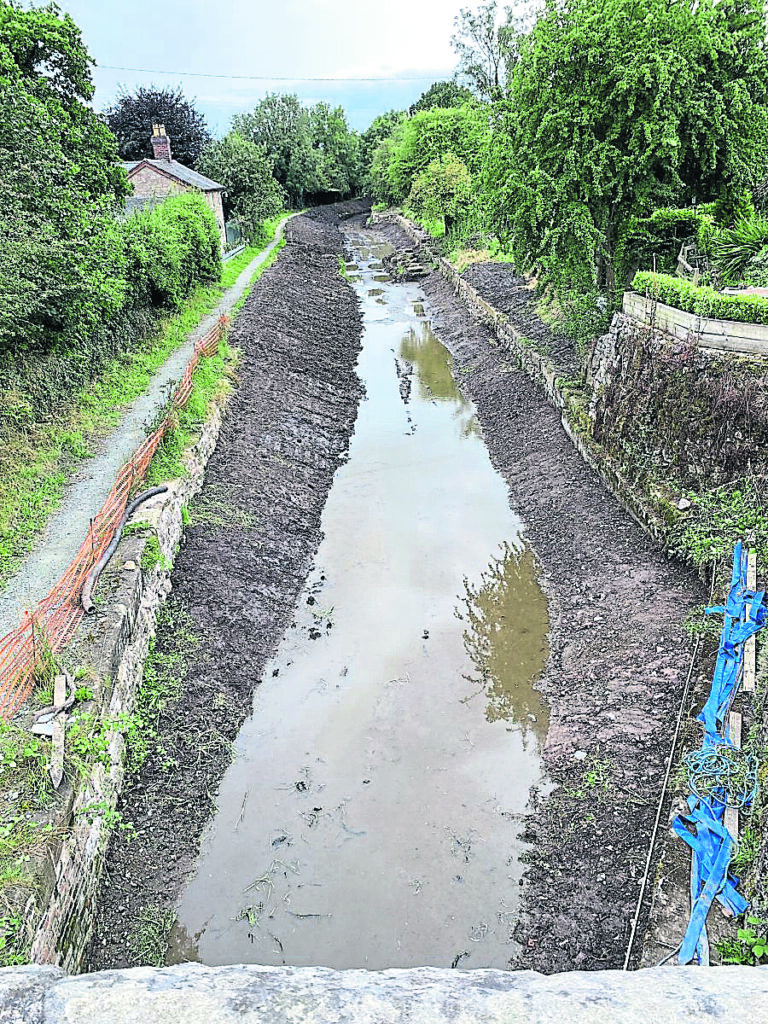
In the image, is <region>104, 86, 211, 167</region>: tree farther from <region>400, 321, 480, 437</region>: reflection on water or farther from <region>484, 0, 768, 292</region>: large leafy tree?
<region>484, 0, 768, 292</region>: large leafy tree

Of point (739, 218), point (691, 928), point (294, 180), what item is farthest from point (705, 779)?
point (294, 180)

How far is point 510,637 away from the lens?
491 inches

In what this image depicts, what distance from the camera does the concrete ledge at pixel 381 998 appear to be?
294cm

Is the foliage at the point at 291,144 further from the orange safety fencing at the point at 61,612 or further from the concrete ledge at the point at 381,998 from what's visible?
the concrete ledge at the point at 381,998

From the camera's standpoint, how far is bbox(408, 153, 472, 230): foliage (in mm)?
41094

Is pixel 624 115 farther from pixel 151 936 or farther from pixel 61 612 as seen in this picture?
pixel 151 936

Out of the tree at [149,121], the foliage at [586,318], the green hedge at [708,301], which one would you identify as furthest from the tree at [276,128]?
the green hedge at [708,301]

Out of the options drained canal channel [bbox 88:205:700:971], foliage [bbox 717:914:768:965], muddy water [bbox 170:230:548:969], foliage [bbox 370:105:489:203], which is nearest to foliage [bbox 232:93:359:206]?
foliage [bbox 370:105:489:203]

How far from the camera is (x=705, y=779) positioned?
7.71 metres

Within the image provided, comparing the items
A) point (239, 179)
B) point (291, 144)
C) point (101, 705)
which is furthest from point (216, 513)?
point (291, 144)

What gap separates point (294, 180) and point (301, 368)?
48.0 m

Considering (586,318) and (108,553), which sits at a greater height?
(586,318)

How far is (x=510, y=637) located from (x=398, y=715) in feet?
8.88

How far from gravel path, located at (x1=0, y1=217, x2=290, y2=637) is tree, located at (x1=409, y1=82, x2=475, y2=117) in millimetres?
54323
